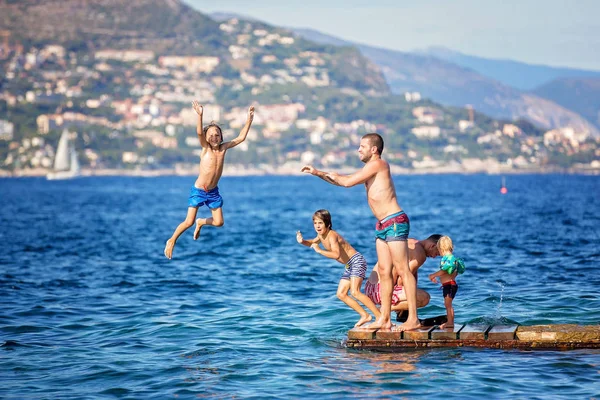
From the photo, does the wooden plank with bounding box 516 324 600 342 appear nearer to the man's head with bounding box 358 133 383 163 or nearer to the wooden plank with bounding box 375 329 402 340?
the wooden plank with bounding box 375 329 402 340

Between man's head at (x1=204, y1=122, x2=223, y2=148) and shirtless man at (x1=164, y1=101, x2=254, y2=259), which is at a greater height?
man's head at (x1=204, y1=122, x2=223, y2=148)

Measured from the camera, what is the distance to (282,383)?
15.2m

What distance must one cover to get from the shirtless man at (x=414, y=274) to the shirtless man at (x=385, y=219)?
569mm

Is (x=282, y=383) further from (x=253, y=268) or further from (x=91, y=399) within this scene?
(x=253, y=268)

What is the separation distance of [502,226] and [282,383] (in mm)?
43115

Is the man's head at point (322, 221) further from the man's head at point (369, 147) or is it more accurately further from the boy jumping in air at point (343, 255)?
the man's head at point (369, 147)

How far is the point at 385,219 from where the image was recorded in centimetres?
1574

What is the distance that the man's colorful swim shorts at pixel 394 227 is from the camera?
15.7 meters

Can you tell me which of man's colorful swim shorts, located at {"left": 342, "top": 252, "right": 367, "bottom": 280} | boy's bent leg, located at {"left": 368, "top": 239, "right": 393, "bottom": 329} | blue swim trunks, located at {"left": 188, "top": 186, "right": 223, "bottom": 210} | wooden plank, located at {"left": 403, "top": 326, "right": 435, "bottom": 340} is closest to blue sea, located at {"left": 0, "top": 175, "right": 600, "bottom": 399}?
wooden plank, located at {"left": 403, "top": 326, "right": 435, "bottom": 340}

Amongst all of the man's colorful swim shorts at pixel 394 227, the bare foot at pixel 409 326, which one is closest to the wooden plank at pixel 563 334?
the bare foot at pixel 409 326

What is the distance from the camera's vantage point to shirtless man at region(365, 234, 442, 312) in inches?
655

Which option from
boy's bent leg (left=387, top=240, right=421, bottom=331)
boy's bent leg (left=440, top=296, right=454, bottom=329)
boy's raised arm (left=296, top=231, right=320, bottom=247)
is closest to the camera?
boy's bent leg (left=387, top=240, right=421, bottom=331)

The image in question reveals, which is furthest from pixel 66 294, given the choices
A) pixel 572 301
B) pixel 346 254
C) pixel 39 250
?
pixel 39 250

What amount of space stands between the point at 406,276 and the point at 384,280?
1.36 feet
